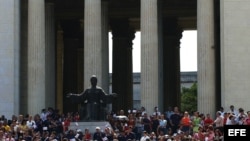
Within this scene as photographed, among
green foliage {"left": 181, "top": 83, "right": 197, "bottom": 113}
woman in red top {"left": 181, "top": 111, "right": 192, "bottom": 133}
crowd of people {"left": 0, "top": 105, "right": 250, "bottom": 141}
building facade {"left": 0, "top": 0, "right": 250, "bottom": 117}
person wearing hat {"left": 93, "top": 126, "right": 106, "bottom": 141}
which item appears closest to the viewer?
person wearing hat {"left": 93, "top": 126, "right": 106, "bottom": 141}

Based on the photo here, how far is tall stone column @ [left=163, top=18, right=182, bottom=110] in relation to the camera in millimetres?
82000

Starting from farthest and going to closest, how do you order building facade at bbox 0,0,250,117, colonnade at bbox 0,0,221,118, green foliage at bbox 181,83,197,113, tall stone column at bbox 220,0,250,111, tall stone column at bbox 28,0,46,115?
1. green foliage at bbox 181,83,197,113
2. tall stone column at bbox 28,0,46,115
3. colonnade at bbox 0,0,221,118
4. building facade at bbox 0,0,250,117
5. tall stone column at bbox 220,0,250,111

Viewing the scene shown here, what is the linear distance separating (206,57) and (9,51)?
61.1ft

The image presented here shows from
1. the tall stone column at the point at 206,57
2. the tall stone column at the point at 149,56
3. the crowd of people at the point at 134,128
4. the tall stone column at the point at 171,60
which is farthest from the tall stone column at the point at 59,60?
the crowd of people at the point at 134,128

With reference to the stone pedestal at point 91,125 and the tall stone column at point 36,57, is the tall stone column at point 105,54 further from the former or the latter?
the stone pedestal at point 91,125

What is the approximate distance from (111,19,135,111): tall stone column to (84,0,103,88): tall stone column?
76.1ft

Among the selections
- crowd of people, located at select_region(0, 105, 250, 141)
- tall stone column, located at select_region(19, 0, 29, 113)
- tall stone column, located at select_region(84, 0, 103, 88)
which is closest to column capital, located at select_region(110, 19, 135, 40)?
tall stone column, located at select_region(19, 0, 29, 113)

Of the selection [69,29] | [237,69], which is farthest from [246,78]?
[69,29]

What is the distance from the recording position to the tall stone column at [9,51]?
60875 mm

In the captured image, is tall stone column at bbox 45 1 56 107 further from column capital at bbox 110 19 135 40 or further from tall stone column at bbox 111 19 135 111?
tall stone column at bbox 111 19 135 111

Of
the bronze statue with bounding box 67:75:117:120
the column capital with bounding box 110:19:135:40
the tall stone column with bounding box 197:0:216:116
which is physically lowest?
the bronze statue with bounding box 67:75:117:120

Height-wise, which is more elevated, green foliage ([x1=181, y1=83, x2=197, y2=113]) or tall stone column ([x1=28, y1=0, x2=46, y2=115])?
tall stone column ([x1=28, y1=0, x2=46, y2=115])

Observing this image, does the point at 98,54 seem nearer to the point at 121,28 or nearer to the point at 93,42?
the point at 93,42

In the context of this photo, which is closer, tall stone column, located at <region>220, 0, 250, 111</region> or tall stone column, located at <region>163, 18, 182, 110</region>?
tall stone column, located at <region>220, 0, 250, 111</region>
